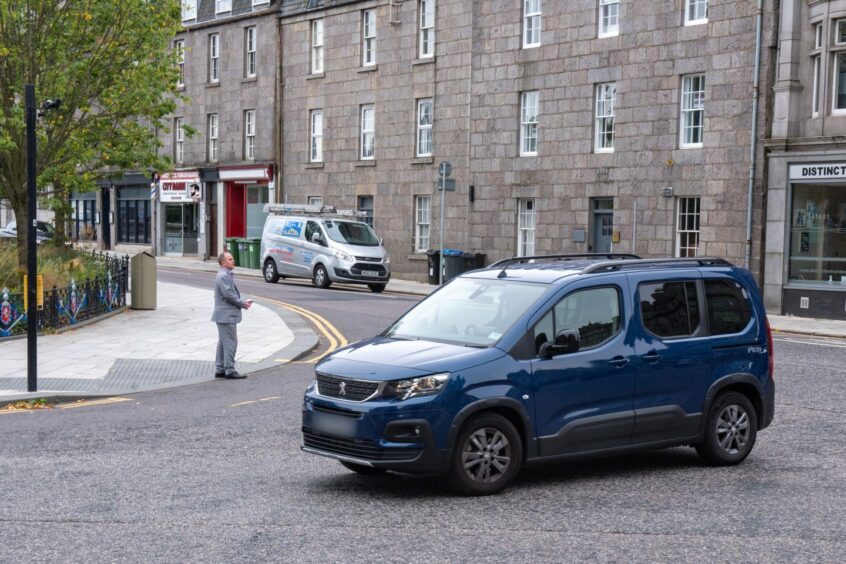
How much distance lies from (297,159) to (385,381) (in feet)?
119

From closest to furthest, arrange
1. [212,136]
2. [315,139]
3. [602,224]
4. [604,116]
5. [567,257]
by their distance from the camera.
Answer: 1. [567,257]
2. [604,116]
3. [602,224]
4. [315,139]
5. [212,136]

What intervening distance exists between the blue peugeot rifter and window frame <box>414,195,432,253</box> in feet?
92.0

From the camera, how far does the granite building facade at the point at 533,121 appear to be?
28578 millimetres

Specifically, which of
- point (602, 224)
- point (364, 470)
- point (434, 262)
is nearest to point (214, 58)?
point (434, 262)

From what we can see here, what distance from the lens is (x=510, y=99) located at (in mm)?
34375

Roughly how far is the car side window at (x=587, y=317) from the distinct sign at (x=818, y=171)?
1860 cm

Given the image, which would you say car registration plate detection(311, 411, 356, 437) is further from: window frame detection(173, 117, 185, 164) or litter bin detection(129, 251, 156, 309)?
window frame detection(173, 117, 185, 164)

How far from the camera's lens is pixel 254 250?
43.4 m

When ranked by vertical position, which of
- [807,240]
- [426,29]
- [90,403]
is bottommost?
[90,403]

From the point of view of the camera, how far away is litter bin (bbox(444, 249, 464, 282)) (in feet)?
113

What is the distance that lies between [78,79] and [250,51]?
2396cm

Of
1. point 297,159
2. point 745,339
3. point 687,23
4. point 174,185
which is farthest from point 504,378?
point 174,185

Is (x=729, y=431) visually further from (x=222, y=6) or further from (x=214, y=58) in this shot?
Result: (x=214, y=58)

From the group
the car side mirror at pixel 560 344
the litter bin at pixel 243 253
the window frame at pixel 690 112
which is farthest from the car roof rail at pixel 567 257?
the litter bin at pixel 243 253
